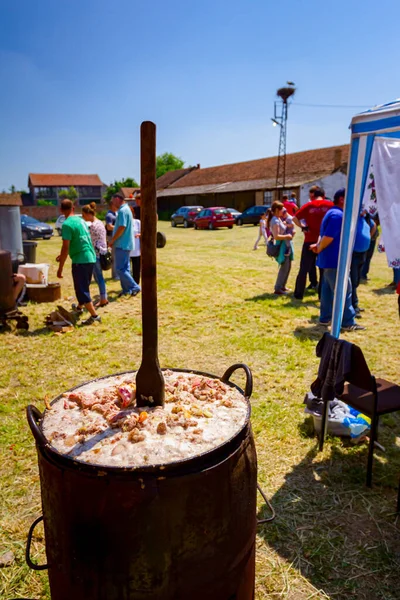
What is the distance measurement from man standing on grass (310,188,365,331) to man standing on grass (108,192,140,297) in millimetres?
3817

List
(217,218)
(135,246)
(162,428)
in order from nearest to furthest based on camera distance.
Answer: (162,428)
(135,246)
(217,218)

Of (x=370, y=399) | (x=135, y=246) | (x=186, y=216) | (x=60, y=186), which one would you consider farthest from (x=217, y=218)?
(x=60, y=186)

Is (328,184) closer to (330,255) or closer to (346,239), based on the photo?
(330,255)

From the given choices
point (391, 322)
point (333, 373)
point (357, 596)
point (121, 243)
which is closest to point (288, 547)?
point (357, 596)

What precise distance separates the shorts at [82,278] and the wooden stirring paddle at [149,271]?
16.7 feet

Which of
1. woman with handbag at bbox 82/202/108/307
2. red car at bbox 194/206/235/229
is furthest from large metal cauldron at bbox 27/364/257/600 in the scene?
red car at bbox 194/206/235/229

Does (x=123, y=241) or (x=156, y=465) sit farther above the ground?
(x=123, y=241)

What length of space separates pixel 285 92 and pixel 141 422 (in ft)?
127

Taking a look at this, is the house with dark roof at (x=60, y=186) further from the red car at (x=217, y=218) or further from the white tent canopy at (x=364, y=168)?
the white tent canopy at (x=364, y=168)

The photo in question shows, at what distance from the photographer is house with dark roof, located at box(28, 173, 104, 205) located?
309 ft

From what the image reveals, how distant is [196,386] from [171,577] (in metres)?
0.85

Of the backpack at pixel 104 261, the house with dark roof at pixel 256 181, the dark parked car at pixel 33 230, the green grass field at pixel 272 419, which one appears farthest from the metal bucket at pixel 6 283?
the house with dark roof at pixel 256 181

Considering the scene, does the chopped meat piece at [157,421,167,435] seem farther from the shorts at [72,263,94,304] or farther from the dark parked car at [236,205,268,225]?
the dark parked car at [236,205,268,225]

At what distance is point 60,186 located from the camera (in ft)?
312
